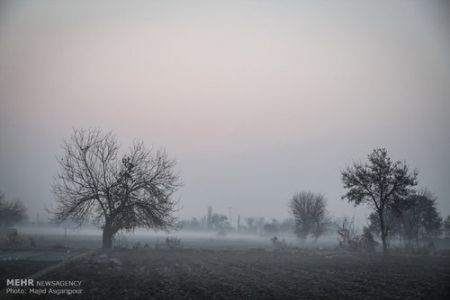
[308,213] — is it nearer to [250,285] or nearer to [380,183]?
[380,183]

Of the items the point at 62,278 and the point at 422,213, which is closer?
the point at 62,278

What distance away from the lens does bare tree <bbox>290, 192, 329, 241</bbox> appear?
6656 centimetres

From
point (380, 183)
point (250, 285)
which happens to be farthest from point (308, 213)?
point (250, 285)

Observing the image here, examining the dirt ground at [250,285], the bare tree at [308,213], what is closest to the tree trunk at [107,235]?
the dirt ground at [250,285]

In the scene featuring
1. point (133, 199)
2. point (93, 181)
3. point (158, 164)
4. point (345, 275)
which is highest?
point (158, 164)

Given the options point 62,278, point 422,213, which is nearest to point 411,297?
point 62,278

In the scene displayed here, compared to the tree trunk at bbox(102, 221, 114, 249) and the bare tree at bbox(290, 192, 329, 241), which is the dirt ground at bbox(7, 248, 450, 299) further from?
the bare tree at bbox(290, 192, 329, 241)

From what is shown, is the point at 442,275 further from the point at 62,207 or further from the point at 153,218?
the point at 62,207

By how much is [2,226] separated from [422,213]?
93503 millimetres

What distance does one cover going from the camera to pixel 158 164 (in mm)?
31375

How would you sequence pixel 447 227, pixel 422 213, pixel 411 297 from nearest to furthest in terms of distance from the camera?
pixel 411 297 < pixel 422 213 < pixel 447 227

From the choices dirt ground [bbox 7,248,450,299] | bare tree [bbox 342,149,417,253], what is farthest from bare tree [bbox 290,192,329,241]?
dirt ground [bbox 7,248,450,299]

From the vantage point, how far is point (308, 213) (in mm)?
66875

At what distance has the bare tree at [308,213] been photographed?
6656cm
